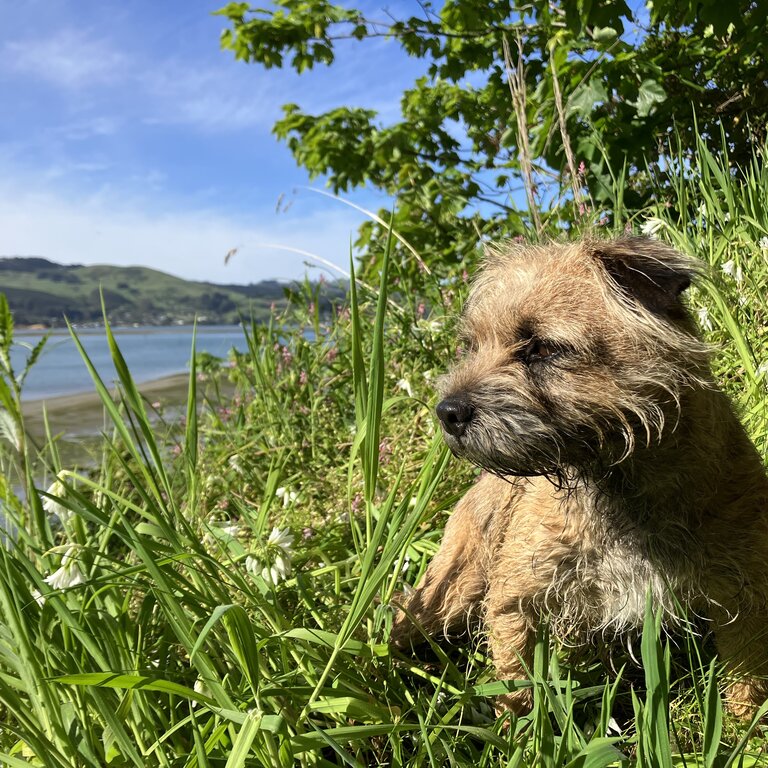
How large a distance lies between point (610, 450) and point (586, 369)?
0.86 feet

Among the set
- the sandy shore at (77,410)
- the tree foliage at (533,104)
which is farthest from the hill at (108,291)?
the tree foliage at (533,104)

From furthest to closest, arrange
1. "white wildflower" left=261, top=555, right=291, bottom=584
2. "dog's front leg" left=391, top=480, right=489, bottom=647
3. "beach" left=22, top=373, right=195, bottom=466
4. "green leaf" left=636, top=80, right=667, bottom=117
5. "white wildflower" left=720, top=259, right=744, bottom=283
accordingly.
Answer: "beach" left=22, top=373, right=195, bottom=466 → "green leaf" left=636, top=80, right=667, bottom=117 → "white wildflower" left=720, top=259, right=744, bottom=283 → "dog's front leg" left=391, top=480, right=489, bottom=647 → "white wildflower" left=261, top=555, right=291, bottom=584

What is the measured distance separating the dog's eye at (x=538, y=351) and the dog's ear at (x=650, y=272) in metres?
A: 0.26

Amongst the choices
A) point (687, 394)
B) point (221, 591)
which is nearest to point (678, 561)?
point (687, 394)

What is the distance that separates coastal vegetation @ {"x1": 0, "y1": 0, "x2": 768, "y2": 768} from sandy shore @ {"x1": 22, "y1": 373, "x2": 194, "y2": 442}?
3.92 meters

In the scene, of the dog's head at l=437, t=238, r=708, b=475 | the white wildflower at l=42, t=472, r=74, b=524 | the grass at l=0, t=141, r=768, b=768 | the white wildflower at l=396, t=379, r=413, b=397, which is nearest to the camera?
the grass at l=0, t=141, r=768, b=768

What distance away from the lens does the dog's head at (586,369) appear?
6.13 feet

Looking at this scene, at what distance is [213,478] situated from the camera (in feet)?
11.8

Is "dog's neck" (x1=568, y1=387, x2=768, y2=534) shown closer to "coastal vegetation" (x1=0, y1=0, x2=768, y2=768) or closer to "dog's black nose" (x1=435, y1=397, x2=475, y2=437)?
"coastal vegetation" (x1=0, y1=0, x2=768, y2=768)

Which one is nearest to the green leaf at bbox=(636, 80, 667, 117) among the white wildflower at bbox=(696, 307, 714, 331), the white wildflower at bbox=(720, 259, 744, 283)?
the white wildflower at bbox=(720, 259, 744, 283)

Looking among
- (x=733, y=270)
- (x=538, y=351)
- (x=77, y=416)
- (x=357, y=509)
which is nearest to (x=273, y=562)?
(x=538, y=351)

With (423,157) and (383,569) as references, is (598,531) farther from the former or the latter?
(423,157)

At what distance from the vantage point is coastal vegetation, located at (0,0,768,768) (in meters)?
1.67

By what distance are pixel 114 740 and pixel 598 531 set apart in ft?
4.98
